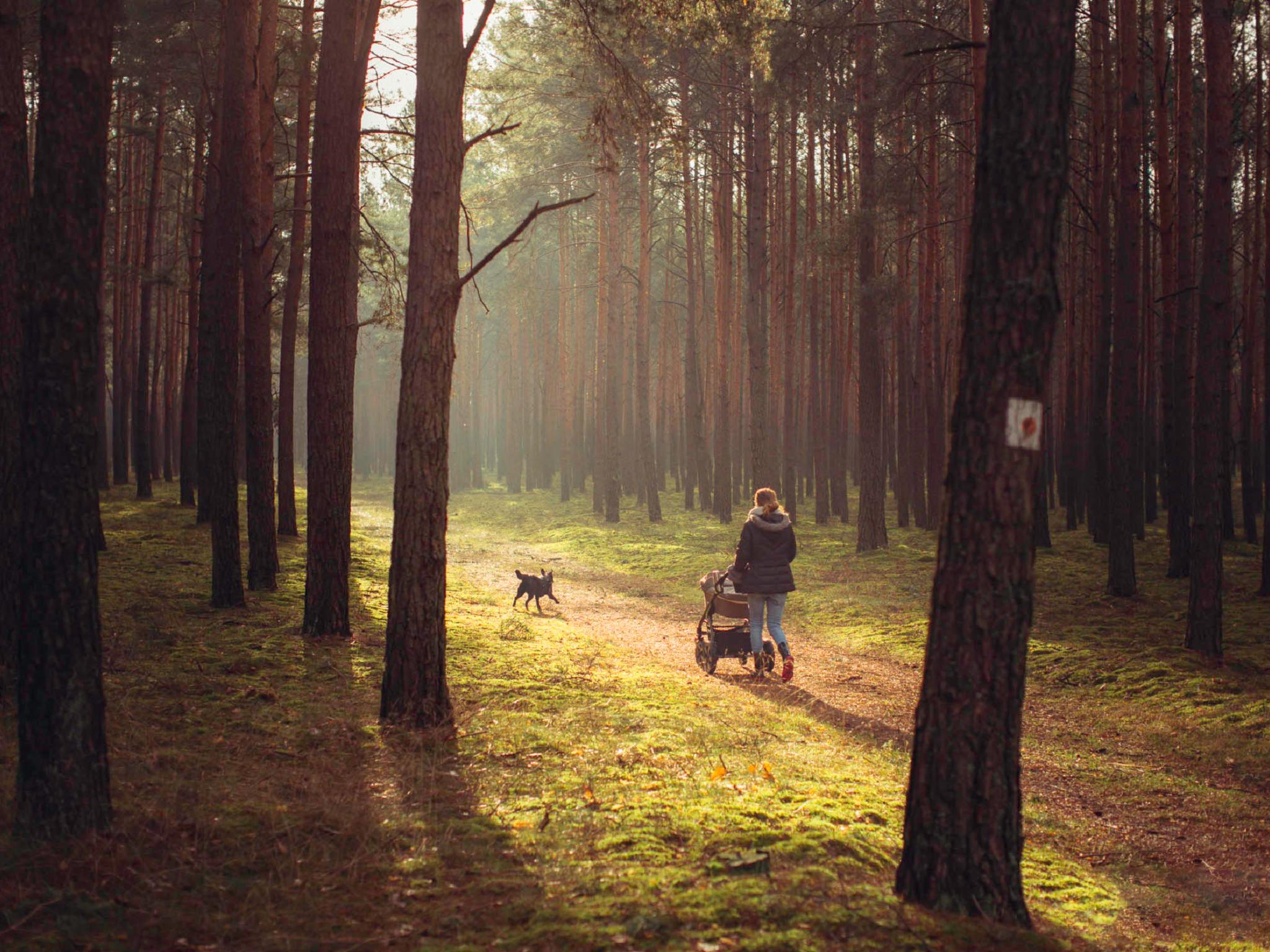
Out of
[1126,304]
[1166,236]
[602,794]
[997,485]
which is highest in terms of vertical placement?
[1166,236]

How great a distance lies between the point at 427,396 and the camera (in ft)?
22.8

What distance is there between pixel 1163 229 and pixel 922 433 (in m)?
11.6

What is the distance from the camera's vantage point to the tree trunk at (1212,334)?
1017 cm

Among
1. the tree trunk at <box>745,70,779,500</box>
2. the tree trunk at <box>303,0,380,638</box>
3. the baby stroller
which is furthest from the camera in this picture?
the tree trunk at <box>745,70,779,500</box>

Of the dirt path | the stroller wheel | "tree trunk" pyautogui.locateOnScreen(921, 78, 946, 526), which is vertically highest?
"tree trunk" pyautogui.locateOnScreen(921, 78, 946, 526)

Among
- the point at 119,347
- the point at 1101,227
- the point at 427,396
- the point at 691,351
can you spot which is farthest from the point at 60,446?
the point at 119,347

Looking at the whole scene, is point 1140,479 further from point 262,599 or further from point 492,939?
point 492,939

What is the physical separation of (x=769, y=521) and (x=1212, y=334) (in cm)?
577

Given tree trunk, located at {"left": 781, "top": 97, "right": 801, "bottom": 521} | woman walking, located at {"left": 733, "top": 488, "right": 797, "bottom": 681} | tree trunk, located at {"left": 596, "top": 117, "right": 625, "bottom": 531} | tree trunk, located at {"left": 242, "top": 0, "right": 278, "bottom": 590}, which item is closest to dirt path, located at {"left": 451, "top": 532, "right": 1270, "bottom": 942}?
woman walking, located at {"left": 733, "top": 488, "right": 797, "bottom": 681}

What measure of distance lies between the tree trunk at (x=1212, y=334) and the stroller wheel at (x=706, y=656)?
524cm

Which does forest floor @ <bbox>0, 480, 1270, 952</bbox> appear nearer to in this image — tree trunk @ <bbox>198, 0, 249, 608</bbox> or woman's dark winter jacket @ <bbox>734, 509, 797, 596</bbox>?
tree trunk @ <bbox>198, 0, 249, 608</bbox>

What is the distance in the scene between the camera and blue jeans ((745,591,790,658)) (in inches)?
387

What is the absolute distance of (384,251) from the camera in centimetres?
1486

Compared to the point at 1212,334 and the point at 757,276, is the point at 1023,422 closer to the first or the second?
the point at 1212,334
